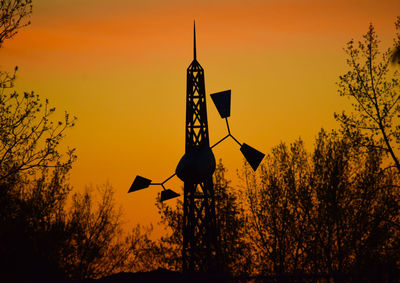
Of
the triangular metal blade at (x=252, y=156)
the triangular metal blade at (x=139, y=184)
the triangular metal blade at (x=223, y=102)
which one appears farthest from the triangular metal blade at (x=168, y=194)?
the triangular metal blade at (x=223, y=102)

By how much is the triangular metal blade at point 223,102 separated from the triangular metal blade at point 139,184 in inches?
120

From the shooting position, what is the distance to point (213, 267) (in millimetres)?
17719

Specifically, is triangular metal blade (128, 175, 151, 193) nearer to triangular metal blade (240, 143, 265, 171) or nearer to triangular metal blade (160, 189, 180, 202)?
triangular metal blade (160, 189, 180, 202)

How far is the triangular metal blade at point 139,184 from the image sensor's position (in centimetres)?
1428

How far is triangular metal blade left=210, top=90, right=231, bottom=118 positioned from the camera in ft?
41.5

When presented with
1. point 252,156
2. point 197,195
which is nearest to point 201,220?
point 197,195

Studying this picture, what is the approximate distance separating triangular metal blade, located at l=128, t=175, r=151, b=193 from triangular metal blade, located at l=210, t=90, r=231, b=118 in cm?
306

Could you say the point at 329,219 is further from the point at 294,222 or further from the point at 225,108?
the point at 225,108

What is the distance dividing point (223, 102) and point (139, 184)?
3.41 metres

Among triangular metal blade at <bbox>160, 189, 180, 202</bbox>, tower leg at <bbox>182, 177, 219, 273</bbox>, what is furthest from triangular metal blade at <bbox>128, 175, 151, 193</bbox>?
tower leg at <bbox>182, 177, 219, 273</bbox>

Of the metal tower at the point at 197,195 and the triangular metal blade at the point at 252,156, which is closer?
the triangular metal blade at the point at 252,156

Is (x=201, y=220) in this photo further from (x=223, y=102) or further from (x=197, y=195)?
(x=223, y=102)

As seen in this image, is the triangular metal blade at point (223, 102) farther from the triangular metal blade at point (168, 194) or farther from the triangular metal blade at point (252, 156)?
the triangular metal blade at point (168, 194)

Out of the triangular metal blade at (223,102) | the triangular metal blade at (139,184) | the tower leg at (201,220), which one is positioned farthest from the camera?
the tower leg at (201,220)
